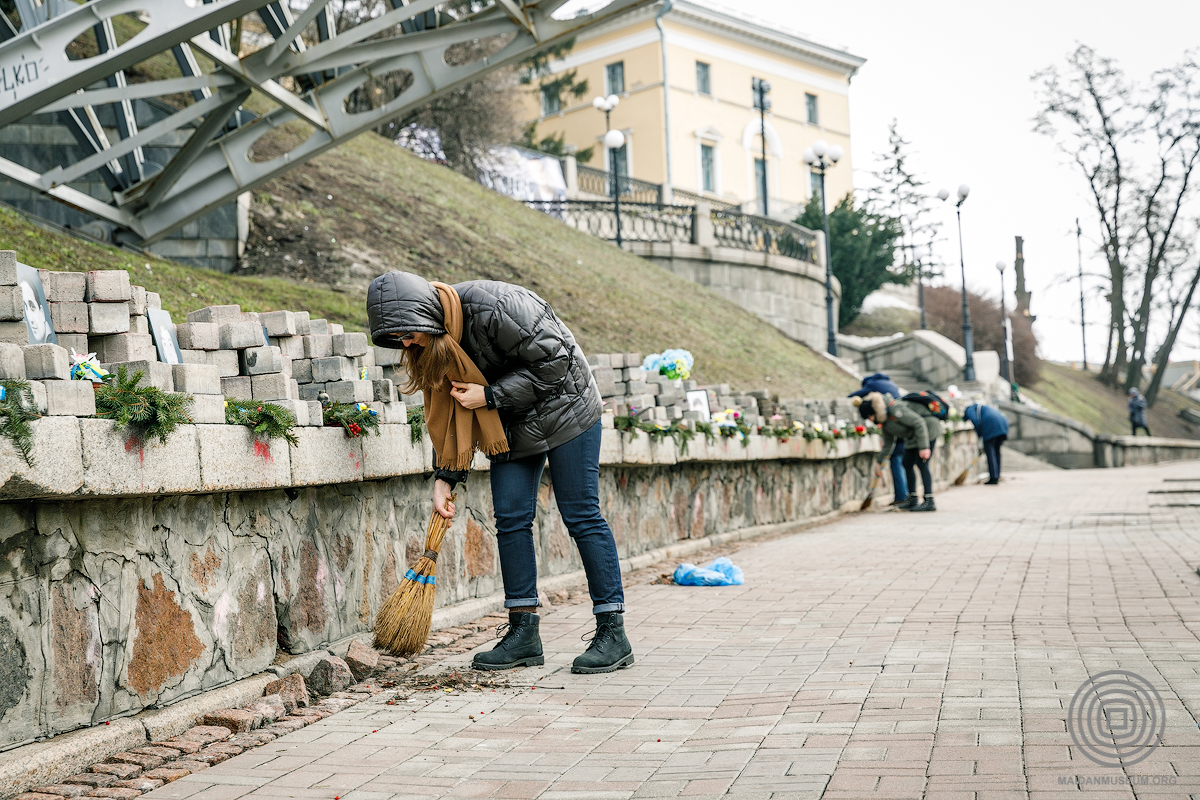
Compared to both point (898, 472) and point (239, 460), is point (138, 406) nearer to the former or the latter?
point (239, 460)

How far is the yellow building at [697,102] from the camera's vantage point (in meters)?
49.8

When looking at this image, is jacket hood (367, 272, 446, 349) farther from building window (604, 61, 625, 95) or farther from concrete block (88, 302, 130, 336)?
building window (604, 61, 625, 95)

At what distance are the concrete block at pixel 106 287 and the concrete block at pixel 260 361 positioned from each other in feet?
2.12

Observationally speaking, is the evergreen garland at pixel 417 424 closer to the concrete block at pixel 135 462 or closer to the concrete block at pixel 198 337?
the concrete block at pixel 198 337

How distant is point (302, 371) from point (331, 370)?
0.17m

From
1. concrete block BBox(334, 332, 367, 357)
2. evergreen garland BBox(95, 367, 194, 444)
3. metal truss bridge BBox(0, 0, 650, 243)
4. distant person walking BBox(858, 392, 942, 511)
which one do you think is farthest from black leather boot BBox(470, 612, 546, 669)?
distant person walking BBox(858, 392, 942, 511)

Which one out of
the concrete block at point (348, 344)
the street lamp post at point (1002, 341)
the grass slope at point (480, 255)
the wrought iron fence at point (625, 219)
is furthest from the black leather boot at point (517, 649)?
the street lamp post at point (1002, 341)

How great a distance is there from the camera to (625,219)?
2788cm

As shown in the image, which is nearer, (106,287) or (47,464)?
(47,464)

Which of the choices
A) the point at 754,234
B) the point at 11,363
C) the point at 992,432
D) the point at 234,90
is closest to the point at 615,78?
the point at 754,234

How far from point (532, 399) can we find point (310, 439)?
3.08 ft

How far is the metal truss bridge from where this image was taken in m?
9.98

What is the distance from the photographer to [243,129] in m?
11.4

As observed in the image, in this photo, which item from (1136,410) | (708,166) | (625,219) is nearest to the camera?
(625,219)
